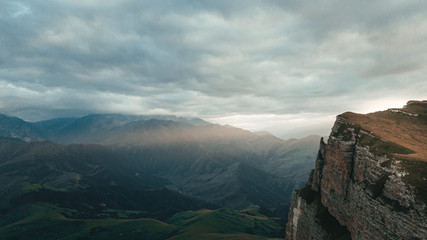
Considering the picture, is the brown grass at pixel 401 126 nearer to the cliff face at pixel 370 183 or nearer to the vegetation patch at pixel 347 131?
the cliff face at pixel 370 183

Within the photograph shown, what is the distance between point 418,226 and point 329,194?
112ft

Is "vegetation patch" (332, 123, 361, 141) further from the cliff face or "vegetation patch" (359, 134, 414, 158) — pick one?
"vegetation patch" (359, 134, 414, 158)

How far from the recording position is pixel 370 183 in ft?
161

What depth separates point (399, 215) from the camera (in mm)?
39406

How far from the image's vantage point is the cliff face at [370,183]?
39562 millimetres

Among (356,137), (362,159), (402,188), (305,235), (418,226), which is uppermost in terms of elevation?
(356,137)

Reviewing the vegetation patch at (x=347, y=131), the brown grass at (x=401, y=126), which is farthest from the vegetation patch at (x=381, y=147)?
the vegetation patch at (x=347, y=131)

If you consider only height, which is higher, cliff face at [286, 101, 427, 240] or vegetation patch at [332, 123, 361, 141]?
vegetation patch at [332, 123, 361, 141]

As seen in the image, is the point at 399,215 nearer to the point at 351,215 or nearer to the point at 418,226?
the point at 418,226

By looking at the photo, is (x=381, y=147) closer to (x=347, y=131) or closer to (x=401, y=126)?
(x=347, y=131)

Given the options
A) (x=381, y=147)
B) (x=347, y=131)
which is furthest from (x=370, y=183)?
(x=347, y=131)

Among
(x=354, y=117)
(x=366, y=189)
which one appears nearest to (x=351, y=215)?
(x=366, y=189)

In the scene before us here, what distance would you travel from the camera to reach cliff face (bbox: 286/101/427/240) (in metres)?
39.6

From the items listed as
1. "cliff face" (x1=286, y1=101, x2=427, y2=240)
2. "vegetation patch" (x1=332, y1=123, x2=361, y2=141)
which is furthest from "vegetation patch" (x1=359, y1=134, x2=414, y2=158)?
"vegetation patch" (x1=332, y1=123, x2=361, y2=141)
